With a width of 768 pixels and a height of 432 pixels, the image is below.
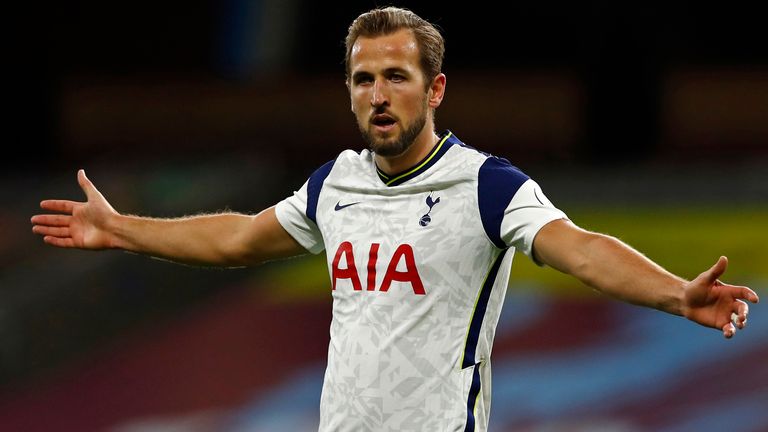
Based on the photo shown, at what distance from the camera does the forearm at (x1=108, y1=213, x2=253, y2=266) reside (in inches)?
188

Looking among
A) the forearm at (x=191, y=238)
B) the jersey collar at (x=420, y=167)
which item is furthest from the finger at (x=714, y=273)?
the forearm at (x=191, y=238)

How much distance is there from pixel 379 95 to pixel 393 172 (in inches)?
11.0

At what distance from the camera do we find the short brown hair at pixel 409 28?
4.29 metres

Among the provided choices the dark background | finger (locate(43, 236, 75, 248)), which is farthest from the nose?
the dark background

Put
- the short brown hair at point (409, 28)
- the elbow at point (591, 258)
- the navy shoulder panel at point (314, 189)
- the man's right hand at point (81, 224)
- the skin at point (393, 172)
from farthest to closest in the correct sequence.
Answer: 1. the man's right hand at point (81, 224)
2. the navy shoulder panel at point (314, 189)
3. the short brown hair at point (409, 28)
4. the elbow at point (591, 258)
5. the skin at point (393, 172)

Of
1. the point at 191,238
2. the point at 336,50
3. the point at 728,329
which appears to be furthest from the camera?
the point at 336,50

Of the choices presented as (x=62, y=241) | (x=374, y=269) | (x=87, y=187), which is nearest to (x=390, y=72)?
(x=374, y=269)

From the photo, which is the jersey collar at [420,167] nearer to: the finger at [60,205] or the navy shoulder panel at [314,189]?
the navy shoulder panel at [314,189]

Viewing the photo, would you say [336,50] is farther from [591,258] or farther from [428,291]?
[591,258]

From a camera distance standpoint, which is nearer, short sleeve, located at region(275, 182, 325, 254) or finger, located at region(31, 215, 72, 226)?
short sleeve, located at region(275, 182, 325, 254)

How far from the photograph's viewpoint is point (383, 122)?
4.23 m

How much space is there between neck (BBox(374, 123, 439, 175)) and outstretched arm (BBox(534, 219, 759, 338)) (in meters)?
0.57

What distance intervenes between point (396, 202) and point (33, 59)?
12.4 metres

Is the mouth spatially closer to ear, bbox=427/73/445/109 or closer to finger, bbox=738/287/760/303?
ear, bbox=427/73/445/109
